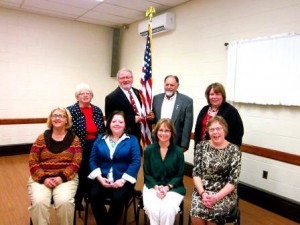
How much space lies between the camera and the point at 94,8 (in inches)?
181

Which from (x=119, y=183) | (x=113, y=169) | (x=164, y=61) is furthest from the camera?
(x=164, y=61)

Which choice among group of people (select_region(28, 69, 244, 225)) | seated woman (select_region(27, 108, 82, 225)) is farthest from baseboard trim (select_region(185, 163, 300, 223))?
seated woman (select_region(27, 108, 82, 225))

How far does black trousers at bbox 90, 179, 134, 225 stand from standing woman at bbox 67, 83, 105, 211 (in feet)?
1.18

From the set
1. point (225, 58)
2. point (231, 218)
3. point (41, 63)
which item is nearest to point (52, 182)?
point (231, 218)

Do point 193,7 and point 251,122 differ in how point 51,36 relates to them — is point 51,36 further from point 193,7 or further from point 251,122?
point 251,122

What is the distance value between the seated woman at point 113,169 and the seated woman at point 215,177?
569 millimetres

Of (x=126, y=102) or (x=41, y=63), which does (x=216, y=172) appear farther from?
(x=41, y=63)

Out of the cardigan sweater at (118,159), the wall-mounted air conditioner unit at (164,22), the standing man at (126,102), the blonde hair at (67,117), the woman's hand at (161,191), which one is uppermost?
the wall-mounted air conditioner unit at (164,22)

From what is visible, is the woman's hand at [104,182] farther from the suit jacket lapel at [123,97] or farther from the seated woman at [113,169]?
the suit jacket lapel at [123,97]

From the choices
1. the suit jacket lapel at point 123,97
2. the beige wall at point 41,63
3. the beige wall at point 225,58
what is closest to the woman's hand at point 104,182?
the suit jacket lapel at point 123,97

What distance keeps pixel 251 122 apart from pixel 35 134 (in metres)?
4.09

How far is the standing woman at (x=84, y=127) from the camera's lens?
105 inches

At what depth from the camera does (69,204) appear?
2191mm

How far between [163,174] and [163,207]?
29cm
